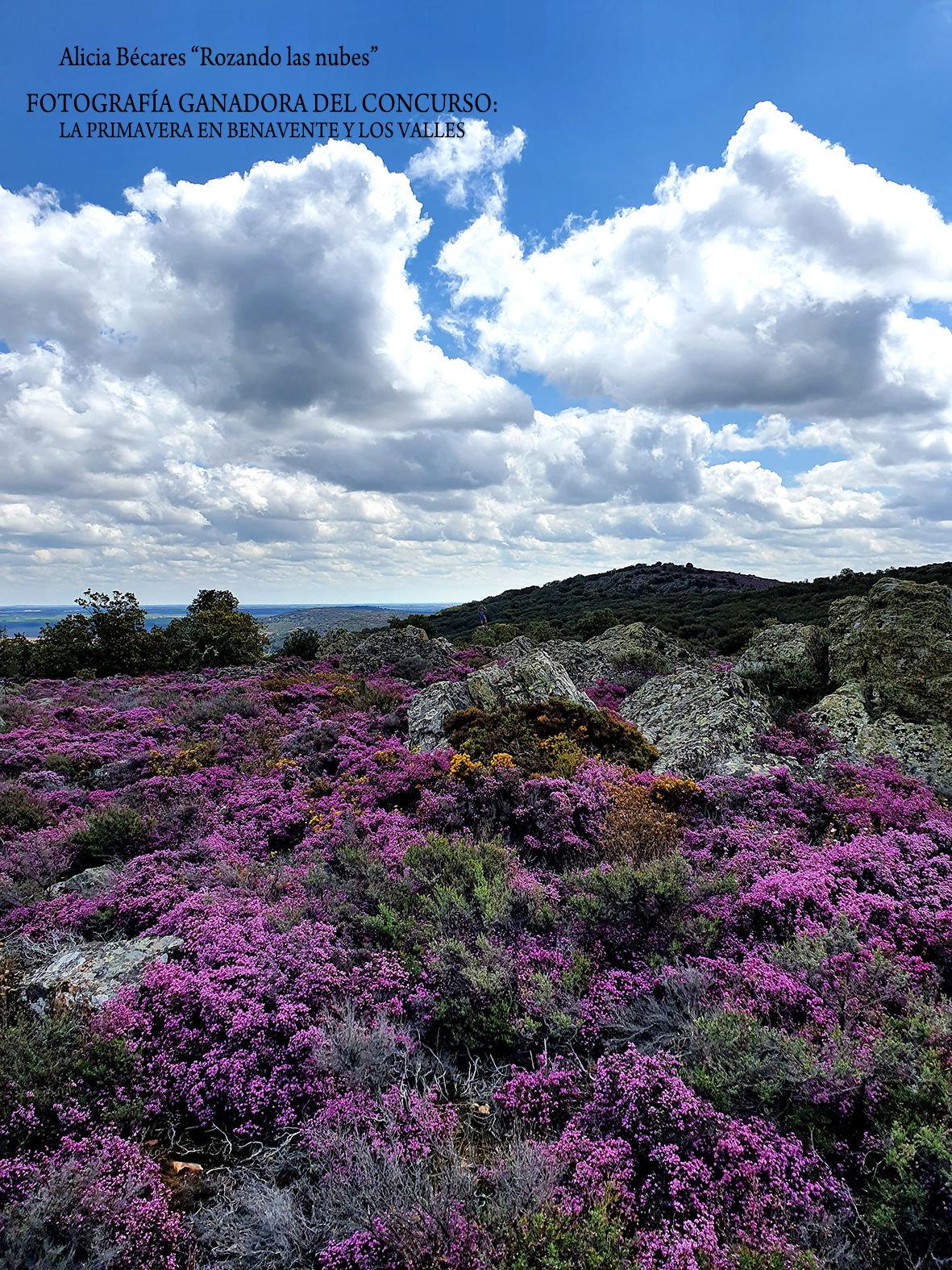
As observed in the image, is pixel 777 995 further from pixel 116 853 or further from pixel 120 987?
pixel 116 853

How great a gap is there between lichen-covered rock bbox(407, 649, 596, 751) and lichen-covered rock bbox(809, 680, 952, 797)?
425 cm

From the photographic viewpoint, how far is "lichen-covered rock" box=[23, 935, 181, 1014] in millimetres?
4704

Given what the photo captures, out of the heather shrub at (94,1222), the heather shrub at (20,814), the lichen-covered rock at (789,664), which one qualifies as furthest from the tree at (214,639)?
the heather shrub at (94,1222)

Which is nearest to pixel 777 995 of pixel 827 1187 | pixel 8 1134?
pixel 827 1187

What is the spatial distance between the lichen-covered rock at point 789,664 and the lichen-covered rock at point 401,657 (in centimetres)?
869

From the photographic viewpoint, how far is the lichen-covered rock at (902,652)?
9.62 m

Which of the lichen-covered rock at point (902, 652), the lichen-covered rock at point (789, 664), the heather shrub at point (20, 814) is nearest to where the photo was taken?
the heather shrub at point (20, 814)

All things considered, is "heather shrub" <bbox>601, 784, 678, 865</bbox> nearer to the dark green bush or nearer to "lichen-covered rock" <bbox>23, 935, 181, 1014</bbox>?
"lichen-covered rock" <bbox>23, 935, 181, 1014</bbox>

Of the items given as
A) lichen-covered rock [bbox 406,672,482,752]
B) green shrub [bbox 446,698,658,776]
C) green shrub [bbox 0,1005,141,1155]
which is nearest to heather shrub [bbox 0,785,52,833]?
green shrub [bbox 0,1005,141,1155]

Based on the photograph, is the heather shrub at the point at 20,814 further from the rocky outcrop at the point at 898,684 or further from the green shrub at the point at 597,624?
the green shrub at the point at 597,624

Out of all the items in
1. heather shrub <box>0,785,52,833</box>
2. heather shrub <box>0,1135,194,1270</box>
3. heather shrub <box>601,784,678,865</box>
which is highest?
heather shrub <box>601,784,678,865</box>

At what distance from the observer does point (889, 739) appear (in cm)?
928

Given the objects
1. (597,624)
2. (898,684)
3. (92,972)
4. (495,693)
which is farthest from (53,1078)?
(597,624)

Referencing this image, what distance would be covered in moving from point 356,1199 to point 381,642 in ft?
65.7
